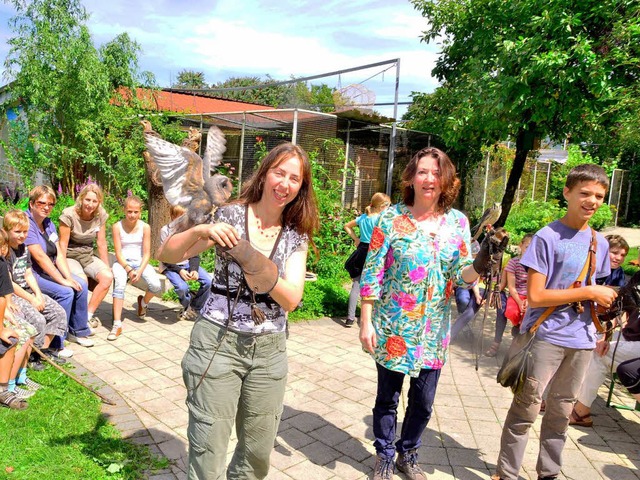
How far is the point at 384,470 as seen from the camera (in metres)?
3.08

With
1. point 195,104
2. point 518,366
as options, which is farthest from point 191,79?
point 518,366

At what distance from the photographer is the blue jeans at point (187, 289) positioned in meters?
6.34

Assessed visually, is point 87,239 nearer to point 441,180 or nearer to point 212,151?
point 212,151

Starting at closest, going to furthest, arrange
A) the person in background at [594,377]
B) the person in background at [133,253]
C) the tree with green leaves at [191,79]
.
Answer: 1. the person in background at [594,377]
2. the person in background at [133,253]
3. the tree with green leaves at [191,79]

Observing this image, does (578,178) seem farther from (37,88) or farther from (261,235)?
(37,88)

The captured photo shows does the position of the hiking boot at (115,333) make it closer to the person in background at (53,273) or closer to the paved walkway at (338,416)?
the paved walkway at (338,416)

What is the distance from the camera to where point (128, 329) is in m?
5.94

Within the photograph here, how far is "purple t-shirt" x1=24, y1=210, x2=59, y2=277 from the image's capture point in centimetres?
498

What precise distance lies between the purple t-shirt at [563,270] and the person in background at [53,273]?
4.32 metres

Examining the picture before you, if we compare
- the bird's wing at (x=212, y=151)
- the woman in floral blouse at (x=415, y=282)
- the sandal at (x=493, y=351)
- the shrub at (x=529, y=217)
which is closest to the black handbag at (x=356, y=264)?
the woman in floral blouse at (x=415, y=282)

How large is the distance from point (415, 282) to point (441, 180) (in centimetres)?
60

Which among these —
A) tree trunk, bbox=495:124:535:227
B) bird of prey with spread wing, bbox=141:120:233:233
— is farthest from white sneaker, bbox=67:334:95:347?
tree trunk, bbox=495:124:535:227

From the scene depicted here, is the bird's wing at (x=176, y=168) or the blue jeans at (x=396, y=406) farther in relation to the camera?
the blue jeans at (x=396, y=406)

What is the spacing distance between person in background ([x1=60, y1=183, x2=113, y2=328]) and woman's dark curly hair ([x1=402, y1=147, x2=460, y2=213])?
4110 millimetres
